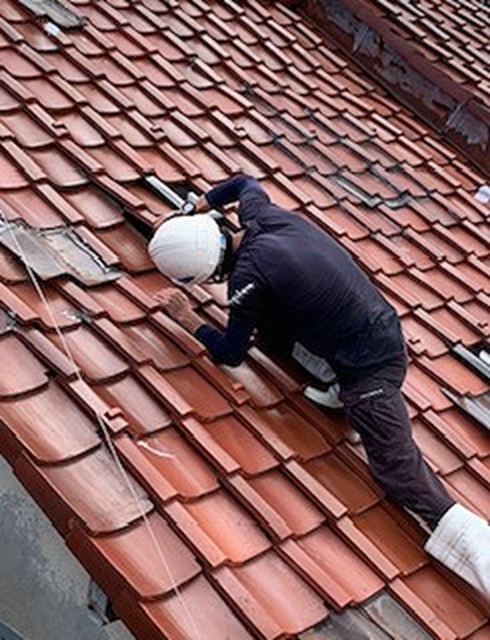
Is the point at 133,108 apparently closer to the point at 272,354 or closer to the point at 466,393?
the point at 272,354

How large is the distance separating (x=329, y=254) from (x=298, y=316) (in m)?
0.28

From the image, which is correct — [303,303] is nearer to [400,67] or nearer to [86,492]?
[86,492]

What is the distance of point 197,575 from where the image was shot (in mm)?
2768

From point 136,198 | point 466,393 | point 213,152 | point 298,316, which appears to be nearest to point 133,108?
point 213,152

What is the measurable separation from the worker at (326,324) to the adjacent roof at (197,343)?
0.32ft

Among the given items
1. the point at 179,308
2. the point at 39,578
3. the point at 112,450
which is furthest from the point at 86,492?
the point at 179,308

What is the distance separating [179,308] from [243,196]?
57cm

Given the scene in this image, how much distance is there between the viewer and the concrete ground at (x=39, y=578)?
3064 mm

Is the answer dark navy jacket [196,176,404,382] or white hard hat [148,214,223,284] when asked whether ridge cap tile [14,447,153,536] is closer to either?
dark navy jacket [196,176,404,382]

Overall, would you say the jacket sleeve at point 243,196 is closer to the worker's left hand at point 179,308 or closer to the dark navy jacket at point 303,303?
the dark navy jacket at point 303,303

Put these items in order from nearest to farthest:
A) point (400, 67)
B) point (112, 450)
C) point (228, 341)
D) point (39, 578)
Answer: point (112, 450), point (39, 578), point (228, 341), point (400, 67)

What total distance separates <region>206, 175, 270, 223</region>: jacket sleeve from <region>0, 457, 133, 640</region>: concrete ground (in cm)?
136

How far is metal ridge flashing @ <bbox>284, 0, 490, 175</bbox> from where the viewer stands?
6066 millimetres

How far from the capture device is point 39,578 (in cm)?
320
